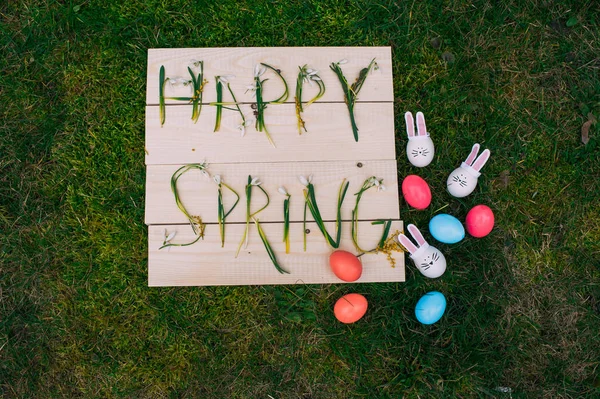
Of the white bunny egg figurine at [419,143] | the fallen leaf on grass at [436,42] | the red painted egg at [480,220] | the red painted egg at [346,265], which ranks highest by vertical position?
the fallen leaf on grass at [436,42]

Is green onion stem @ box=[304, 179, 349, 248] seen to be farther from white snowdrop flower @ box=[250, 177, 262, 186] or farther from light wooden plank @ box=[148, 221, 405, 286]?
white snowdrop flower @ box=[250, 177, 262, 186]

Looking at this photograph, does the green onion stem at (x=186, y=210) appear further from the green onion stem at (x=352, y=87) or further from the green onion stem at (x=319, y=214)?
the green onion stem at (x=352, y=87)

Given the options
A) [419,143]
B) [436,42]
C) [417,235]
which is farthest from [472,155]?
[436,42]

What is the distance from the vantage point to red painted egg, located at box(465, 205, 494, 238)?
242 centimetres

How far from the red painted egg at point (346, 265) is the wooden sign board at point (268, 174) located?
92mm

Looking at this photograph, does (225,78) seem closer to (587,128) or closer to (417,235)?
(417,235)

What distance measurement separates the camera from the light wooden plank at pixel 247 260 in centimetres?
240

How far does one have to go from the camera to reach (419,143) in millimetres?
2455

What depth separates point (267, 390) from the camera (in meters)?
2.49

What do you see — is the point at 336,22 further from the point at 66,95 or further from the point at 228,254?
the point at 66,95

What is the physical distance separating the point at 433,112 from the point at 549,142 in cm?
73

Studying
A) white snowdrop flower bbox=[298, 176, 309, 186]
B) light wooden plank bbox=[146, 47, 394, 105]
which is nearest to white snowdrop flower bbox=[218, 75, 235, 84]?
light wooden plank bbox=[146, 47, 394, 105]

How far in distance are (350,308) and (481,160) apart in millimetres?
1100

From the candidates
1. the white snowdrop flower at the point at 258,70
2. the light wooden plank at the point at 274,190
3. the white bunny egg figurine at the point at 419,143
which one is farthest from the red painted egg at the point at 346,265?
the white snowdrop flower at the point at 258,70
